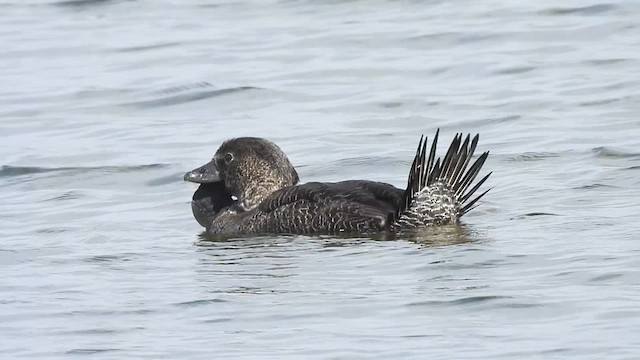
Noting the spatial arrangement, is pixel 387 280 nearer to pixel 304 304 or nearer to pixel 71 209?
pixel 304 304

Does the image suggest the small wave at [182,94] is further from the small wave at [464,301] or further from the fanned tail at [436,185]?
the small wave at [464,301]

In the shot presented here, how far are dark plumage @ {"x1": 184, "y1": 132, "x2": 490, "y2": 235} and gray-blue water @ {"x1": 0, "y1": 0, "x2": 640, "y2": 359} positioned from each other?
0.16 m

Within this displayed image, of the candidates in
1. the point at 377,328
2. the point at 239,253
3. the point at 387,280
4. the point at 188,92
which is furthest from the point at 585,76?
the point at 377,328

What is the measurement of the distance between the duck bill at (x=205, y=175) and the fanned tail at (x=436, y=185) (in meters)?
2.03

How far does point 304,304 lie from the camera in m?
9.53

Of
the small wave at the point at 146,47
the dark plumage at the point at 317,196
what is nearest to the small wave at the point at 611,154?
the dark plumage at the point at 317,196

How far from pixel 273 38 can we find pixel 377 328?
1272 centimetres

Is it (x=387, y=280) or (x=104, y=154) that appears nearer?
(x=387, y=280)

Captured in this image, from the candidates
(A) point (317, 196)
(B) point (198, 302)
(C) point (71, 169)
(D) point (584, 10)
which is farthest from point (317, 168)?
(D) point (584, 10)

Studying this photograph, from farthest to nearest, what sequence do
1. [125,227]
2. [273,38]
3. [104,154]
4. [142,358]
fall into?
[273,38]
[104,154]
[125,227]
[142,358]

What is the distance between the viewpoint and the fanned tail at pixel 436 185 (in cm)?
1129

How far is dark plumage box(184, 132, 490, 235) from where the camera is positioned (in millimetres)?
11375

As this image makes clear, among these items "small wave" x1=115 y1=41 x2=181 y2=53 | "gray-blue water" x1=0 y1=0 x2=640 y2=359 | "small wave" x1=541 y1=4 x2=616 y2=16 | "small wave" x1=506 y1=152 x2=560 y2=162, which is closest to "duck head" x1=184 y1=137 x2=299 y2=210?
"gray-blue water" x1=0 y1=0 x2=640 y2=359

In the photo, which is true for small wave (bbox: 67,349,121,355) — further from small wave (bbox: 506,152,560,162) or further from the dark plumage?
small wave (bbox: 506,152,560,162)
